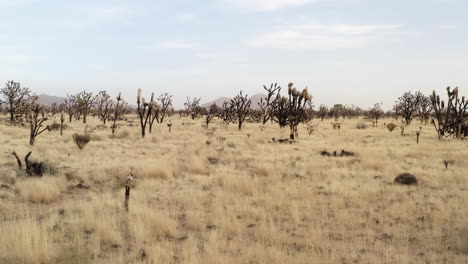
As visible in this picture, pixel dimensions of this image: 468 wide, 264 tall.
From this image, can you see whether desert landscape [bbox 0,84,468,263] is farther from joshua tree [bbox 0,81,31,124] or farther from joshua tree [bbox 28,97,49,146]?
joshua tree [bbox 0,81,31,124]

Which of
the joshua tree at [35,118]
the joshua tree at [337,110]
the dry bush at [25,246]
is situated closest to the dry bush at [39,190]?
the dry bush at [25,246]

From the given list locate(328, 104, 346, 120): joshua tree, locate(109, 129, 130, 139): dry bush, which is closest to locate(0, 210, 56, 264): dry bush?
locate(109, 129, 130, 139): dry bush

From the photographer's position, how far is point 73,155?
14469 mm

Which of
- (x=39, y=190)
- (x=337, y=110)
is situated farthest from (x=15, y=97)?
(x=337, y=110)

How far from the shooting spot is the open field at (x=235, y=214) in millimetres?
5074

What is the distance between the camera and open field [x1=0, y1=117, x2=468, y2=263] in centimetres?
507

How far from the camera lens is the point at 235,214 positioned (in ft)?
23.2

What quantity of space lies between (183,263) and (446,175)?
9.35m

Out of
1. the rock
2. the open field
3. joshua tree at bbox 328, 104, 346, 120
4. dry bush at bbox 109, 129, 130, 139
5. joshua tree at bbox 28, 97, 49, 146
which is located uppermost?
joshua tree at bbox 328, 104, 346, 120

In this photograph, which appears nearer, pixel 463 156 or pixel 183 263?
pixel 183 263

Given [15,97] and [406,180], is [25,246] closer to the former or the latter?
[406,180]

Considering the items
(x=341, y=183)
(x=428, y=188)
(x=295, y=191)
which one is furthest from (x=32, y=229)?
(x=428, y=188)

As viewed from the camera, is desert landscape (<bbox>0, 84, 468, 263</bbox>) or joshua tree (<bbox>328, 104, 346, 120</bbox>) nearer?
desert landscape (<bbox>0, 84, 468, 263</bbox>)

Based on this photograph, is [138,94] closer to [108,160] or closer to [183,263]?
[108,160]
